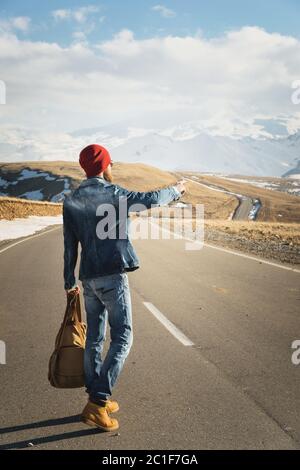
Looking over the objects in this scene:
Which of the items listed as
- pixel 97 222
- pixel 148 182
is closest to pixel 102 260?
pixel 97 222

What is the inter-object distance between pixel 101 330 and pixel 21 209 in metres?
37.3

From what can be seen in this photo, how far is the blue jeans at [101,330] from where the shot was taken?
3.51m

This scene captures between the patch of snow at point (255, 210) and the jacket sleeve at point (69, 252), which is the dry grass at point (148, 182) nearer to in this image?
the patch of snow at point (255, 210)

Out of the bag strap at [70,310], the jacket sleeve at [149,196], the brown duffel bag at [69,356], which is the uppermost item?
the jacket sleeve at [149,196]

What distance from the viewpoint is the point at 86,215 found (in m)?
3.48

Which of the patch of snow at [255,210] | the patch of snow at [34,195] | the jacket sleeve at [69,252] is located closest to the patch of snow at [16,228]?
the jacket sleeve at [69,252]

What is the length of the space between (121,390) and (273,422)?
1.43 m

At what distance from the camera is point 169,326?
6.18 metres

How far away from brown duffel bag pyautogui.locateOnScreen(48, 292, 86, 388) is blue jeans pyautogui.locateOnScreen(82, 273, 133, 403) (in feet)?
0.33

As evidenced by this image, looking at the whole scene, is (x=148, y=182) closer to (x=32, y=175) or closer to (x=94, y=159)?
(x=32, y=175)

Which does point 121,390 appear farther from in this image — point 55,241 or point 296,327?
point 55,241

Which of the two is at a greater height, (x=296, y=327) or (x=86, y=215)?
(x=86, y=215)

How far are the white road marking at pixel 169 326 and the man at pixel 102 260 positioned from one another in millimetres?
2062
